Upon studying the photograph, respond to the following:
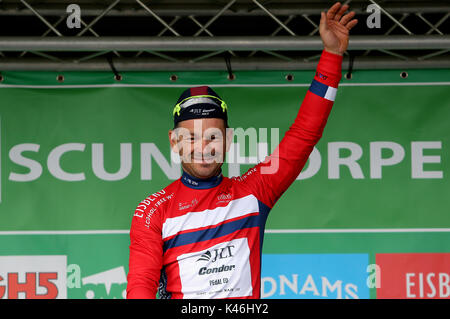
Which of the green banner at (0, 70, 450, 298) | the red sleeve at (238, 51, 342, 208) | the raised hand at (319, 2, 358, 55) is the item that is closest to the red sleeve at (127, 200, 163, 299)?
the red sleeve at (238, 51, 342, 208)

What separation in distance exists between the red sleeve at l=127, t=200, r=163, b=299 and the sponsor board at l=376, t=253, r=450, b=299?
2.58 metres

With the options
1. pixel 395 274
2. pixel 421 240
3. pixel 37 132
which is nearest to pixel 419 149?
pixel 421 240

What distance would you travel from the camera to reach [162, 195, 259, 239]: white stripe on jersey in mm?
1523

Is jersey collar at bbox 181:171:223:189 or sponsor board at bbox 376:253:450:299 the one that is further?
sponsor board at bbox 376:253:450:299

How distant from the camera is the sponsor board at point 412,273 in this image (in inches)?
143

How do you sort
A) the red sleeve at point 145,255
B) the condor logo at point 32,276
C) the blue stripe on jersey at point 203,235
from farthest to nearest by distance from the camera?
the condor logo at point 32,276, the blue stripe on jersey at point 203,235, the red sleeve at point 145,255

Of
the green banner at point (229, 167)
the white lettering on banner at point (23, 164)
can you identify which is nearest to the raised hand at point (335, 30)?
the green banner at point (229, 167)

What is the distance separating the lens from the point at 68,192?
3727mm

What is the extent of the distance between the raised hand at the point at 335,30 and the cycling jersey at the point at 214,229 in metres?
0.03

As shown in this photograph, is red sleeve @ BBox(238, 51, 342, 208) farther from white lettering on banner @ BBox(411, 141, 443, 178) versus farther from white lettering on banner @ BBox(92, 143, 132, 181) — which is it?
white lettering on banner @ BBox(411, 141, 443, 178)

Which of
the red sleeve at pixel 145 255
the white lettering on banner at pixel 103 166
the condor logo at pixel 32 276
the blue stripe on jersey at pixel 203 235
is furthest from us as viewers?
the white lettering on banner at pixel 103 166

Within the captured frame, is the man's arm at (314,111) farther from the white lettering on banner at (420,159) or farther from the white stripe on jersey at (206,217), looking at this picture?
the white lettering on banner at (420,159)

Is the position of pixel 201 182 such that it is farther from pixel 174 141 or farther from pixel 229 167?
pixel 229 167

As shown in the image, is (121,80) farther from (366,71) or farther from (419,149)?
(419,149)
